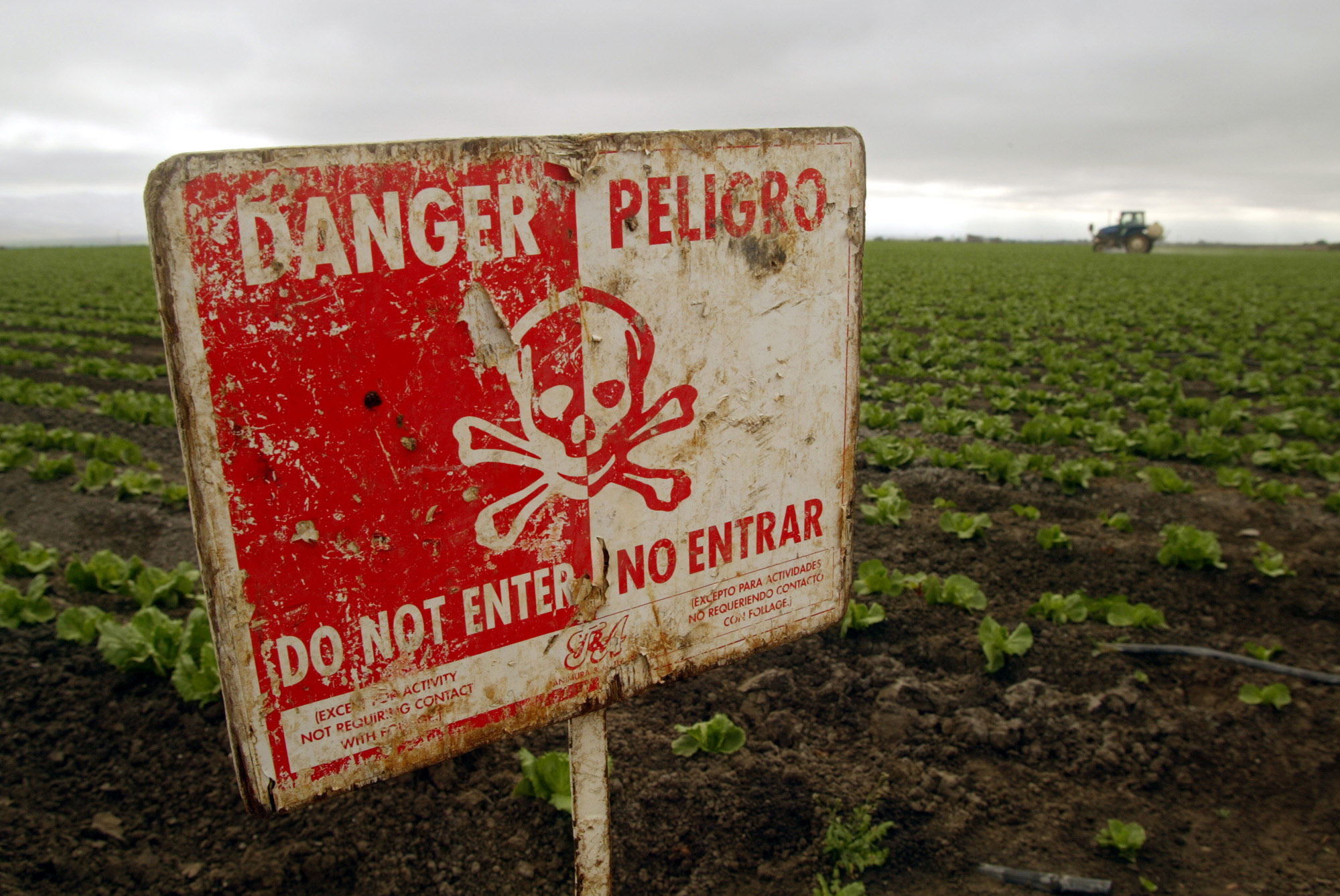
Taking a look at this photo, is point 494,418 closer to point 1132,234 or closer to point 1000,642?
point 1000,642

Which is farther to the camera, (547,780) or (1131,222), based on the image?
(1131,222)

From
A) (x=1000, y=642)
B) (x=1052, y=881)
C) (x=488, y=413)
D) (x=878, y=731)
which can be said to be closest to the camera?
(x=488, y=413)

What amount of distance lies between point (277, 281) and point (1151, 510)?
6.46 metres

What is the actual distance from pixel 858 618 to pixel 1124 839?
152 cm

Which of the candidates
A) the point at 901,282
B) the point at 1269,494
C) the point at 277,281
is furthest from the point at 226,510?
the point at 901,282

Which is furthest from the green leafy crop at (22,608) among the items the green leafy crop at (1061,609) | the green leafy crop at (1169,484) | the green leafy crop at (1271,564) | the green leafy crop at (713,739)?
the green leafy crop at (1169,484)

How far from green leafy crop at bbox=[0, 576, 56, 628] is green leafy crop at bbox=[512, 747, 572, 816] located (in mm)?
2957

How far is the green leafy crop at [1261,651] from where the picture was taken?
4047 millimetres

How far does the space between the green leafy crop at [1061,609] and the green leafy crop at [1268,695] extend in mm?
791

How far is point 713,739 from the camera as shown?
331cm

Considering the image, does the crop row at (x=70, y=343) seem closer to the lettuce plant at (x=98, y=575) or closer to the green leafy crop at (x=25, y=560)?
the green leafy crop at (x=25, y=560)

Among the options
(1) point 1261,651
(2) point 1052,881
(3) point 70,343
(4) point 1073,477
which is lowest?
(2) point 1052,881

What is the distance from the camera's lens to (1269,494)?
6520 mm

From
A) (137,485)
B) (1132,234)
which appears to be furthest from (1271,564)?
(1132,234)
